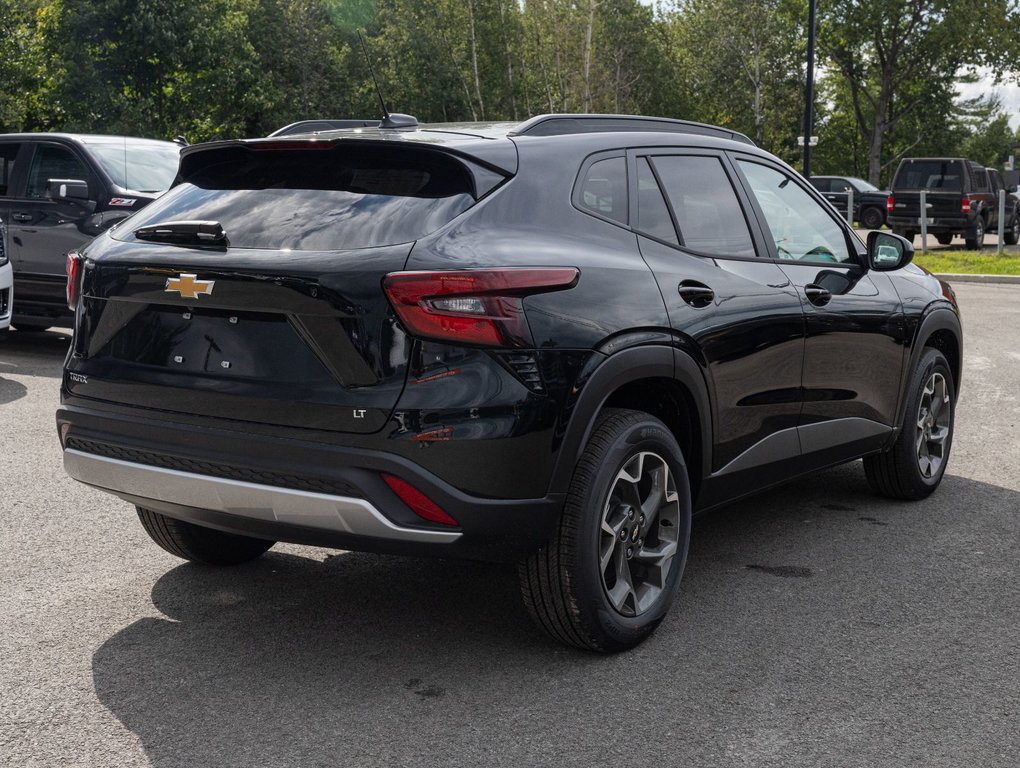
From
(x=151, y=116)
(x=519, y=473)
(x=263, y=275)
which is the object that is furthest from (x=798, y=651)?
(x=151, y=116)

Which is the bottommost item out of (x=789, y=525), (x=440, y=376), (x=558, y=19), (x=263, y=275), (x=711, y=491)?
(x=789, y=525)

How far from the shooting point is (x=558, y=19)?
67250 millimetres

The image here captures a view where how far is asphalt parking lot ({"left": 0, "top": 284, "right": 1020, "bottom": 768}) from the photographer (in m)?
3.29

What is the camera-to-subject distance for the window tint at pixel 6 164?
37.4 ft

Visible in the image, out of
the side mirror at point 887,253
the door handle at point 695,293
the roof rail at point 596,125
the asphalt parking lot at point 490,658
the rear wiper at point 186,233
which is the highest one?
the roof rail at point 596,125

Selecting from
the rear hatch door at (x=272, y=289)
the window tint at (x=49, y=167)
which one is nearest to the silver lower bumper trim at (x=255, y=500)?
the rear hatch door at (x=272, y=289)

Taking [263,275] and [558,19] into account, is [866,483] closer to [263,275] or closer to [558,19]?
[263,275]

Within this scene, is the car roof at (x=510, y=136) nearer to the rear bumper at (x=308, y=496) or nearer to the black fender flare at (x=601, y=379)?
the black fender flare at (x=601, y=379)

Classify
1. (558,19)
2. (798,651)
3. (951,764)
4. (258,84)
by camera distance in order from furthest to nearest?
1. (558,19)
2. (258,84)
3. (798,651)
4. (951,764)

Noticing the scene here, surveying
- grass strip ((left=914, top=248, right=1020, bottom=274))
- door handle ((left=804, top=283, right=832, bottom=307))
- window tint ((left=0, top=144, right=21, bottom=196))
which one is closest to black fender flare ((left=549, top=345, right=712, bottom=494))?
door handle ((left=804, top=283, right=832, bottom=307))

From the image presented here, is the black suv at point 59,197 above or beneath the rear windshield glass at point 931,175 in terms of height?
beneath

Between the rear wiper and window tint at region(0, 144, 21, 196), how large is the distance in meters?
8.20

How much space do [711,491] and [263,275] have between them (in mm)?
1850

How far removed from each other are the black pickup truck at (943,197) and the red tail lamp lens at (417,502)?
1019 inches
